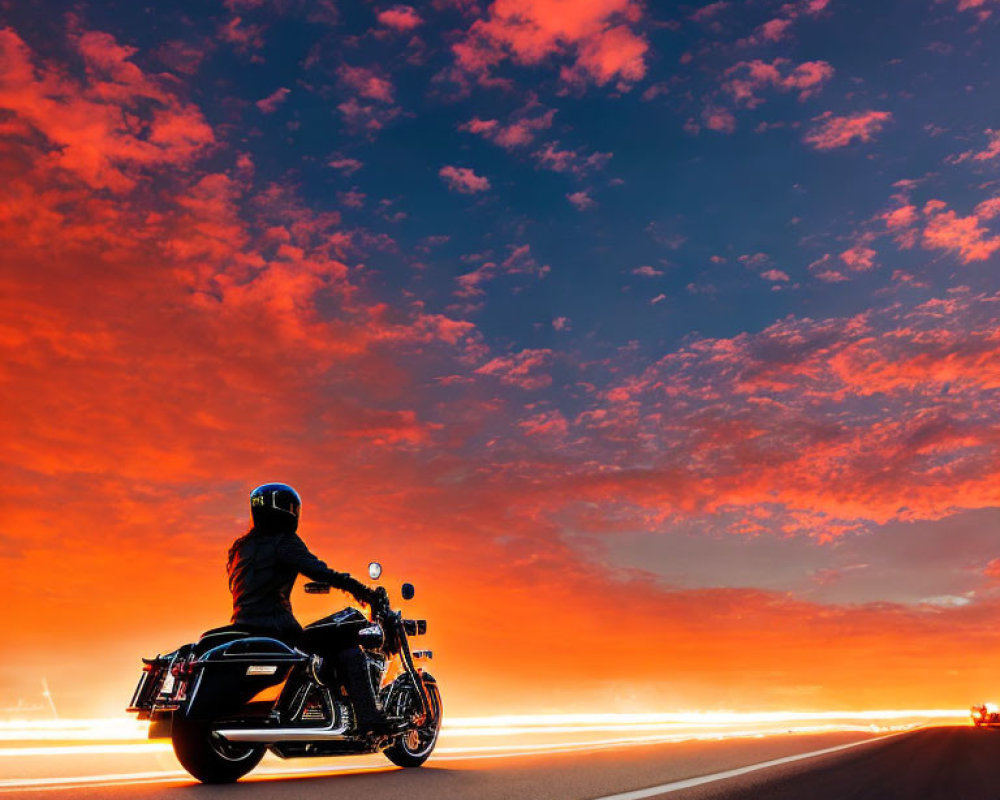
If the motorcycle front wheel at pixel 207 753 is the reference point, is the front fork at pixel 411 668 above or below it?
above

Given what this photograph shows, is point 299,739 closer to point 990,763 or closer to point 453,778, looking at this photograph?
point 453,778

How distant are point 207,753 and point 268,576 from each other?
158 cm

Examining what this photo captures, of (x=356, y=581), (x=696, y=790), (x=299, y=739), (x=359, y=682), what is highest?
(x=356, y=581)

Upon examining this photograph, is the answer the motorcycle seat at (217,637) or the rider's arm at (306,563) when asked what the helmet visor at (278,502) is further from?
the motorcycle seat at (217,637)

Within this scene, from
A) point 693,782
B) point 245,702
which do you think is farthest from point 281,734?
point 693,782

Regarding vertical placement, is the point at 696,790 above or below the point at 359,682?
below

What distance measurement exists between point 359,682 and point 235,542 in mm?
1833

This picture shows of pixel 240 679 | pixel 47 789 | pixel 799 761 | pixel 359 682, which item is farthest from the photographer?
pixel 799 761

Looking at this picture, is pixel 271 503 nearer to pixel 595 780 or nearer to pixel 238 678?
pixel 238 678

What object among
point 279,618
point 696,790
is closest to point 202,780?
point 279,618

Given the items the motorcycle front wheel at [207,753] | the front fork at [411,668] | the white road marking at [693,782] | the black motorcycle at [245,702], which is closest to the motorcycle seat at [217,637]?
the black motorcycle at [245,702]

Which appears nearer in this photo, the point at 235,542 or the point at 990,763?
the point at 235,542

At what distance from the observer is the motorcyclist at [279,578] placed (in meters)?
8.69

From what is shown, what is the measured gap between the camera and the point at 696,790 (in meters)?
8.77
